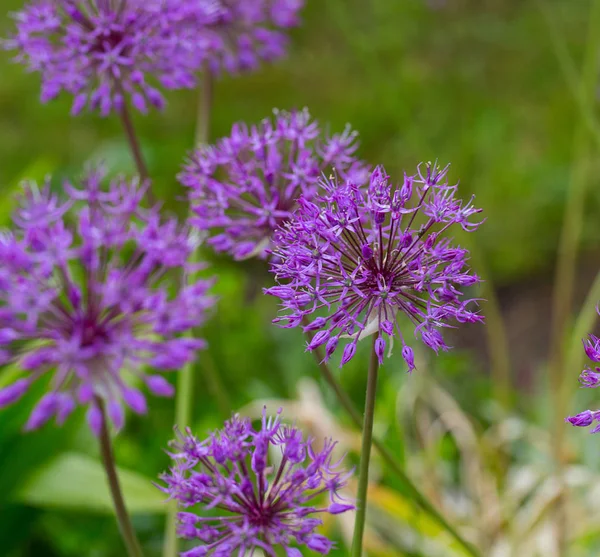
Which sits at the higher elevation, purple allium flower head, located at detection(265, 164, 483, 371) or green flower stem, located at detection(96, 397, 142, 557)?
purple allium flower head, located at detection(265, 164, 483, 371)

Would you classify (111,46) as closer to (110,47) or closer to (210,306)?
(110,47)

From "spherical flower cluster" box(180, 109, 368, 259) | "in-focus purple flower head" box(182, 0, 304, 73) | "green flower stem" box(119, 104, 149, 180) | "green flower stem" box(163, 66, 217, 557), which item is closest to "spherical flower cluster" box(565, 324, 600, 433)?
"spherical flower cluster" box(180, 109, 368, 259)

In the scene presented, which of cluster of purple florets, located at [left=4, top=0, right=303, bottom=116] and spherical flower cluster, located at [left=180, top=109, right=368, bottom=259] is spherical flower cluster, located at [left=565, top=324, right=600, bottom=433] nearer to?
spherical flower cluster, located at [left=180, top=109, right=368, bottom=259]

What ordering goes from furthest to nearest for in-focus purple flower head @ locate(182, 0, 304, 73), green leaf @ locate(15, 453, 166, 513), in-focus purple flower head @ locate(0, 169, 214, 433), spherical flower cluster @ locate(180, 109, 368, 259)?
in-focus purple flower head @ locate(182, 0, 304, 73) < green leaf @ locate(15, 453, 166, 513) < spherical flower cluster @ locate(180, 109, 368, 259) < in-focus purple flower head @ locate(0, 169, 214, 433)

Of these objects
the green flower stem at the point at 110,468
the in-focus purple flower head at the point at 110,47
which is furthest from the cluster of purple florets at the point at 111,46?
the green flower stem at the point at 110,468

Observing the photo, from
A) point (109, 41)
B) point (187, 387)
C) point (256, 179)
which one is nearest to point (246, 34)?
point (109, 41)

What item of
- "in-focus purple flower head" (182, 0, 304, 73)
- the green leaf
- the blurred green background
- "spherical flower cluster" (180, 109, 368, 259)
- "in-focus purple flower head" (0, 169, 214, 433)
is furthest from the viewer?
the blurred green background

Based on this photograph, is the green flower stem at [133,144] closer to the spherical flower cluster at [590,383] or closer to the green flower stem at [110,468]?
the green flower stem at [110,468]
